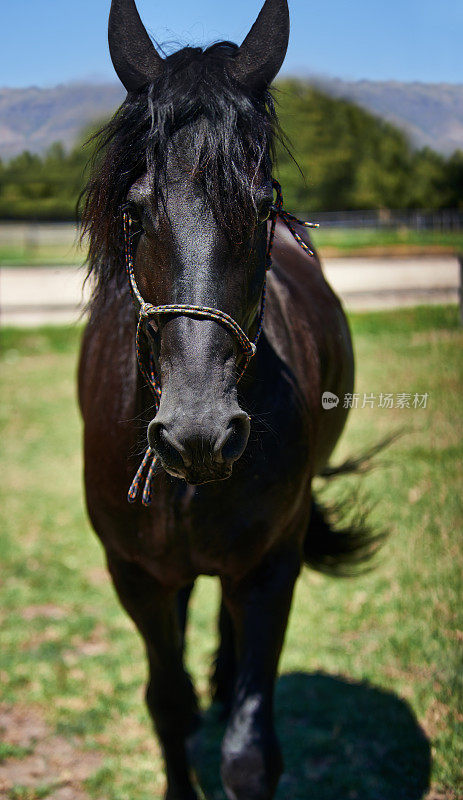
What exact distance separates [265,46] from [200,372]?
95cm

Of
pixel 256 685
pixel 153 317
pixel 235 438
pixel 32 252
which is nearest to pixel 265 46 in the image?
pixel 153 317

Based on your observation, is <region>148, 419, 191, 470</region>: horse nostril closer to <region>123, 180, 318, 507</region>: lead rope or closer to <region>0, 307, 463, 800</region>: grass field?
<region>123, 180, 318, 507</region>: lead rope

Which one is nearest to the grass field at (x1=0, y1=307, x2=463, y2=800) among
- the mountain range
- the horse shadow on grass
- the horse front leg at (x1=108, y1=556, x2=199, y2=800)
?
the horse shadow on grass

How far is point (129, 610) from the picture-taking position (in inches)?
99.4

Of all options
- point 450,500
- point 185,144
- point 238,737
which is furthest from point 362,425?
point 185,144

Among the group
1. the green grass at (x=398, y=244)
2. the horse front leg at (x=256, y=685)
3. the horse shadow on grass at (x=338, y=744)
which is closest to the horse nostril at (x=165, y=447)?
the horse front leg at (x=256, y=685)

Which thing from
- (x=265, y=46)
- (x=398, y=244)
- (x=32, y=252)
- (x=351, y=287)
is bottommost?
(x=398, y=244)

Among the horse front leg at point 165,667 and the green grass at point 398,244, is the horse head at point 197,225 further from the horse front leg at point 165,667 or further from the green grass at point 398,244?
the green grass at point 398,244

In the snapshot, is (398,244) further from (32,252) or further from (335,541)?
(335,541)

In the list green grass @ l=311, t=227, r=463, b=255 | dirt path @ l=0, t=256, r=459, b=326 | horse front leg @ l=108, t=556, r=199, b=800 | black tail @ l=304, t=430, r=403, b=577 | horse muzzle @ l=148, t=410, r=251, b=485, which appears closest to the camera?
horse muzzle @ l=148, t=410, r=251, b=485

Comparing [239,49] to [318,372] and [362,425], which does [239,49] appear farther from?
[362,425]

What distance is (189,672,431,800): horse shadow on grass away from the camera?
2810 millimetres

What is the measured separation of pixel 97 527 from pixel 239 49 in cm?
160

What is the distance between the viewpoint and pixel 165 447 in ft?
5.35
